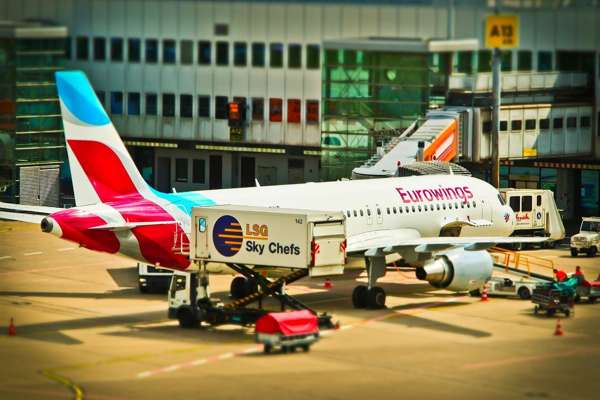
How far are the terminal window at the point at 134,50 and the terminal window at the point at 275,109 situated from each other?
26.7 ft

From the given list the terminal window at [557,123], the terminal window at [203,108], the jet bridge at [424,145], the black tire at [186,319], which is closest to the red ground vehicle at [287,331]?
the black tire at [186,319]

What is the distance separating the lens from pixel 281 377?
127 feet

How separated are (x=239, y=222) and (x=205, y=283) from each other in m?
2.52

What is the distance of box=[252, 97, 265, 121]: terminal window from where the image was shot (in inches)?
3322

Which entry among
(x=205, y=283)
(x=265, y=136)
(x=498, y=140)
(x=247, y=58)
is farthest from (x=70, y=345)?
(x=265, y=136)

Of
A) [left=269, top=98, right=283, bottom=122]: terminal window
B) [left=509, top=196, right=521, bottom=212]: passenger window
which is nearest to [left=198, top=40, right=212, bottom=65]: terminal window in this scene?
[left=269, top=98, right=283, bottom=122]: terminal window

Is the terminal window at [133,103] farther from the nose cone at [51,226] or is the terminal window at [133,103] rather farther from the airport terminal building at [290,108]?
the nose cone at [51,226]

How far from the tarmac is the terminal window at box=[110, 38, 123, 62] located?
22026mm

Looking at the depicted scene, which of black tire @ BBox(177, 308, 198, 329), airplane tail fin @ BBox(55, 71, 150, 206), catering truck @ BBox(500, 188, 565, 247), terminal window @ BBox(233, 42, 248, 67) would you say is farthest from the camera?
catering truck @ BBox(500, 188, 565, 247)

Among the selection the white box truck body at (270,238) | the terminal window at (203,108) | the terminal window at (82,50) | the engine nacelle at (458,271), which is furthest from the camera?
the terminal window at (203,108)

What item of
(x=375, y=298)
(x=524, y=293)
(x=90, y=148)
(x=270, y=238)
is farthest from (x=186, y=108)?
(x=270, y=238)

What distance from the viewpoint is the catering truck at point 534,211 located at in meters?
73.5

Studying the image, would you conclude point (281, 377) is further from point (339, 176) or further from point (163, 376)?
point (339, 176)

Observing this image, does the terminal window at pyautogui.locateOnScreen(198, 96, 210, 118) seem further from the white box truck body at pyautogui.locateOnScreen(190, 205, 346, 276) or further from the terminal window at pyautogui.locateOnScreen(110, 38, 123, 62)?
the white box truck body at pyautogui.locateOnScreen(190, 205, 346, 276)
